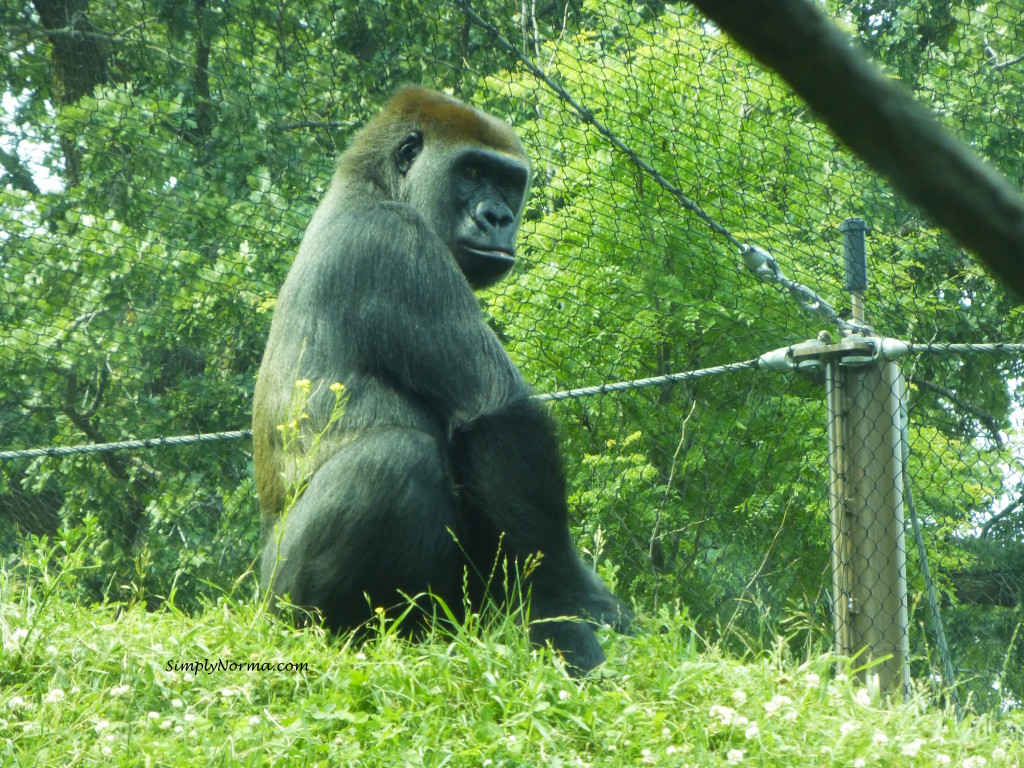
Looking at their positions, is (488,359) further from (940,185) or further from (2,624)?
(940,185)

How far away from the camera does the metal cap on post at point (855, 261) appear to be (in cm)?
387

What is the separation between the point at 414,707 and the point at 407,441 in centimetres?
82

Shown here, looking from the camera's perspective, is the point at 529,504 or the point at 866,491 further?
the point at 866,491

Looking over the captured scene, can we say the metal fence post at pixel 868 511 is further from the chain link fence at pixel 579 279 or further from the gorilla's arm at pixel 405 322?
the chain link fence at pixel 579 279

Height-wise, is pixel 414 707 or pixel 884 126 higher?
pixel 884 126

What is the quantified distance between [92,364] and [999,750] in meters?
6.39

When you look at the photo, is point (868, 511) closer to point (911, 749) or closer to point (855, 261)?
point (855, 261)

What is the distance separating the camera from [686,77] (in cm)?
764

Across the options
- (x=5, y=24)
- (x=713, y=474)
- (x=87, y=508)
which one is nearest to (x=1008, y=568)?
(x=713, y=474)

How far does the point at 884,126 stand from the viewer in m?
0.47

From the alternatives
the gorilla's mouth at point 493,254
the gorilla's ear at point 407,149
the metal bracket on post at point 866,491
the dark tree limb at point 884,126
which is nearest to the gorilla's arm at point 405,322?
the gorilla's mouth at point 493,254

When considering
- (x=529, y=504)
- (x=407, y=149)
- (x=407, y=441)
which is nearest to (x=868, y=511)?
(x=529, y=504)

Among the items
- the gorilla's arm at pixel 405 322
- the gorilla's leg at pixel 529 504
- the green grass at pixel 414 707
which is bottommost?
the green grass at pixel 414 707

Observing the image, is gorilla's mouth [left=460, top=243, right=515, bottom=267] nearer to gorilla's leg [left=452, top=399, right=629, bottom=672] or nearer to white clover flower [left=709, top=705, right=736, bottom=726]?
gorilla's leg [left=452, top=399, right=629, bottom=672]
